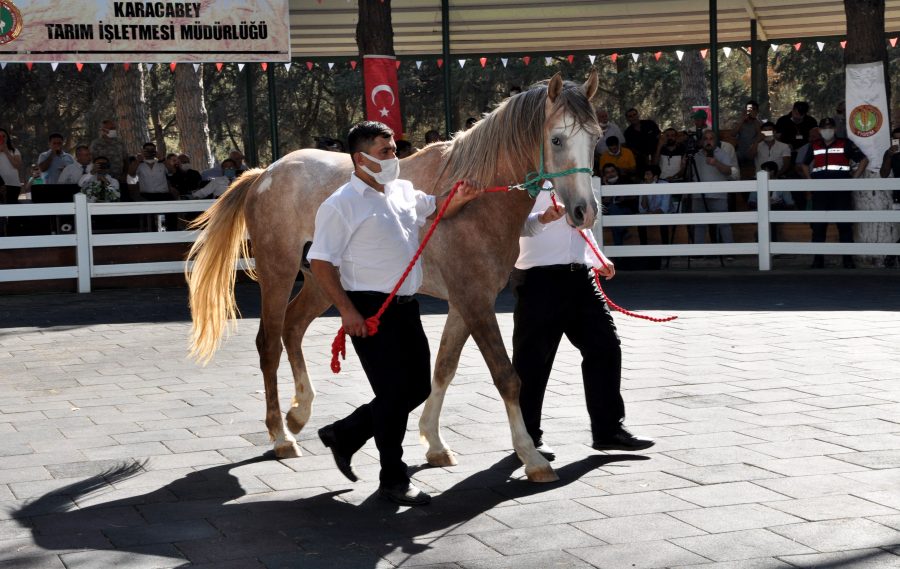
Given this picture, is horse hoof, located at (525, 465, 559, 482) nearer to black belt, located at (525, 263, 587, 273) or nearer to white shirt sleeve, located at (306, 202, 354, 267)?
black belt, located at (525, 263, 587, 273)

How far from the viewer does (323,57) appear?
2086 cm

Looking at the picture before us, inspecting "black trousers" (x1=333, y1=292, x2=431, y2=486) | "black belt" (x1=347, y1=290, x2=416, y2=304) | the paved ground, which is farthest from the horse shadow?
"black belt" (x1=347, y1=290, x2=416, y2=304)

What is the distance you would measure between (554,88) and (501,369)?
1.29 m

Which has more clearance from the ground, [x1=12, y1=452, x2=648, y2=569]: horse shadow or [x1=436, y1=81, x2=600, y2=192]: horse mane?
[x1=436, y1=81, x2=600, y2=192]: horse mane

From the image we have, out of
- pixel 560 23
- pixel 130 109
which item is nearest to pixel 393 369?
pixel 560 23

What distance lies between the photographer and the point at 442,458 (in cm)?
577

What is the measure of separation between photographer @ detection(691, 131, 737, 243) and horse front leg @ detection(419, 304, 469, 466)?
10.00 m

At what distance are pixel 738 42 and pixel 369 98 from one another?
33.5 ft

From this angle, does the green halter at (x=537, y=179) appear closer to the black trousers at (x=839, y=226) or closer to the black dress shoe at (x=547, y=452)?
the black dress shoe at (x=547, y=452)

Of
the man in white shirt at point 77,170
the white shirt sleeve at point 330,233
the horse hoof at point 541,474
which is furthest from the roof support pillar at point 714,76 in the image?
the white shirt sleeve at point 330,233

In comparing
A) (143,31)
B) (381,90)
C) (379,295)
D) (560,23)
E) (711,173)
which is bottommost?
(379,295)

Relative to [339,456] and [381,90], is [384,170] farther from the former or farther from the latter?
[381,90]

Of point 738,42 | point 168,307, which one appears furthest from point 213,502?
point 738,42

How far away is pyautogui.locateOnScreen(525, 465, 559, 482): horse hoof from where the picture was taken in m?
5.35
